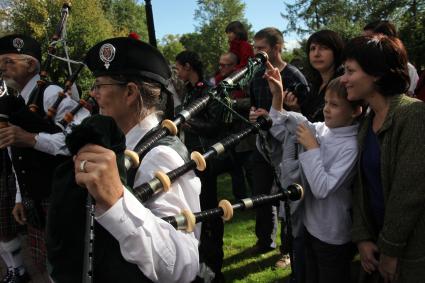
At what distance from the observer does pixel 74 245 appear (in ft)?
3.98

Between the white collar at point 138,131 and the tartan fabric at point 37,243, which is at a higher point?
the white collar at point 138,131

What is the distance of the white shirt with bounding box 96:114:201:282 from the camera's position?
1.19m

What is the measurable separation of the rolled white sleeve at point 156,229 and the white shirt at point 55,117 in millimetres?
1761

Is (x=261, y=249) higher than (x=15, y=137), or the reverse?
(x=15, y=137)

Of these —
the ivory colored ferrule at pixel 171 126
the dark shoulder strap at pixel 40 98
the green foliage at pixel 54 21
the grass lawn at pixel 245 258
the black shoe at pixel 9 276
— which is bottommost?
the grass lawn at pixel 245 258

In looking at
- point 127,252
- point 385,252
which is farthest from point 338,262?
point 127,252

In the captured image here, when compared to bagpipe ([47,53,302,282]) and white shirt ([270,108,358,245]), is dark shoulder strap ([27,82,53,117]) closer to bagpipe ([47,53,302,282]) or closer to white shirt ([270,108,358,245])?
white shirt ([270,108,358,245])

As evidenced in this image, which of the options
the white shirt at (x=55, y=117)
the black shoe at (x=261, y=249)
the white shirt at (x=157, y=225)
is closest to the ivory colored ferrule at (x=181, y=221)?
the white shirt at (x=157, y=225)

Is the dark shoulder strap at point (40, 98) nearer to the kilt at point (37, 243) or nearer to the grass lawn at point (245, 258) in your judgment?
the kilt at point (37, 243)

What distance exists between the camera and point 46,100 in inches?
143

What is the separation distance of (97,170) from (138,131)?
70cm

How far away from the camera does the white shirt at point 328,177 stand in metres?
2.38

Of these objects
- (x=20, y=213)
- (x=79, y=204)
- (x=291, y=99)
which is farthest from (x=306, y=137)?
(x=20, y=213)

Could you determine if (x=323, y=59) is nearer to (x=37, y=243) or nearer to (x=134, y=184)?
(x=134, y=184)
